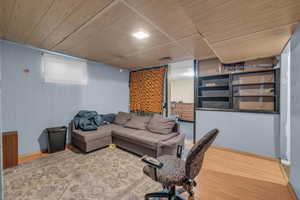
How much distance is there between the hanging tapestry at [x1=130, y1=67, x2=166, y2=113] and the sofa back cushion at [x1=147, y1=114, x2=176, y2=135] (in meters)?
0.93

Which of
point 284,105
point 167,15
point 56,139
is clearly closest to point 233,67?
point 284,105

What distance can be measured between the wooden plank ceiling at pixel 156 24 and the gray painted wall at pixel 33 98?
41cm

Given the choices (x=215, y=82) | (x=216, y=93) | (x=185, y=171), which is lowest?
(x=185, y=171)

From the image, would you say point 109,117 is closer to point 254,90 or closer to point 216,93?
point 216,93

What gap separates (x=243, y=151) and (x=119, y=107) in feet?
12.5

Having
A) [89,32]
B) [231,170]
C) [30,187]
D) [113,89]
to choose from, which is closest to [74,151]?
[30,187]

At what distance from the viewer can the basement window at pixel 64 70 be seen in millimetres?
2938

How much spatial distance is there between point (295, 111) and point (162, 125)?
215 cm

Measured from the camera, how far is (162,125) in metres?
2.97

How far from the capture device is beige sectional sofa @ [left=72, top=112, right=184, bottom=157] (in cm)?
248

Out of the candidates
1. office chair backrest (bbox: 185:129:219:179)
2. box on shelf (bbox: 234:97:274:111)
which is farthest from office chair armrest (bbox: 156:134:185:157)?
box on shelf (bbox: 234:97:274:111)

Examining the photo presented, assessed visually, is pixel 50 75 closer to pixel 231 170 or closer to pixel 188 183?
pixel 188 183

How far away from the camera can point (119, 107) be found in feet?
14.8

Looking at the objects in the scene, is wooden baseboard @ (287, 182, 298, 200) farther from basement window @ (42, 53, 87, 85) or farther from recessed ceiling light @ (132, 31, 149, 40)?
basement window @ (42, 53, 87, 85)
